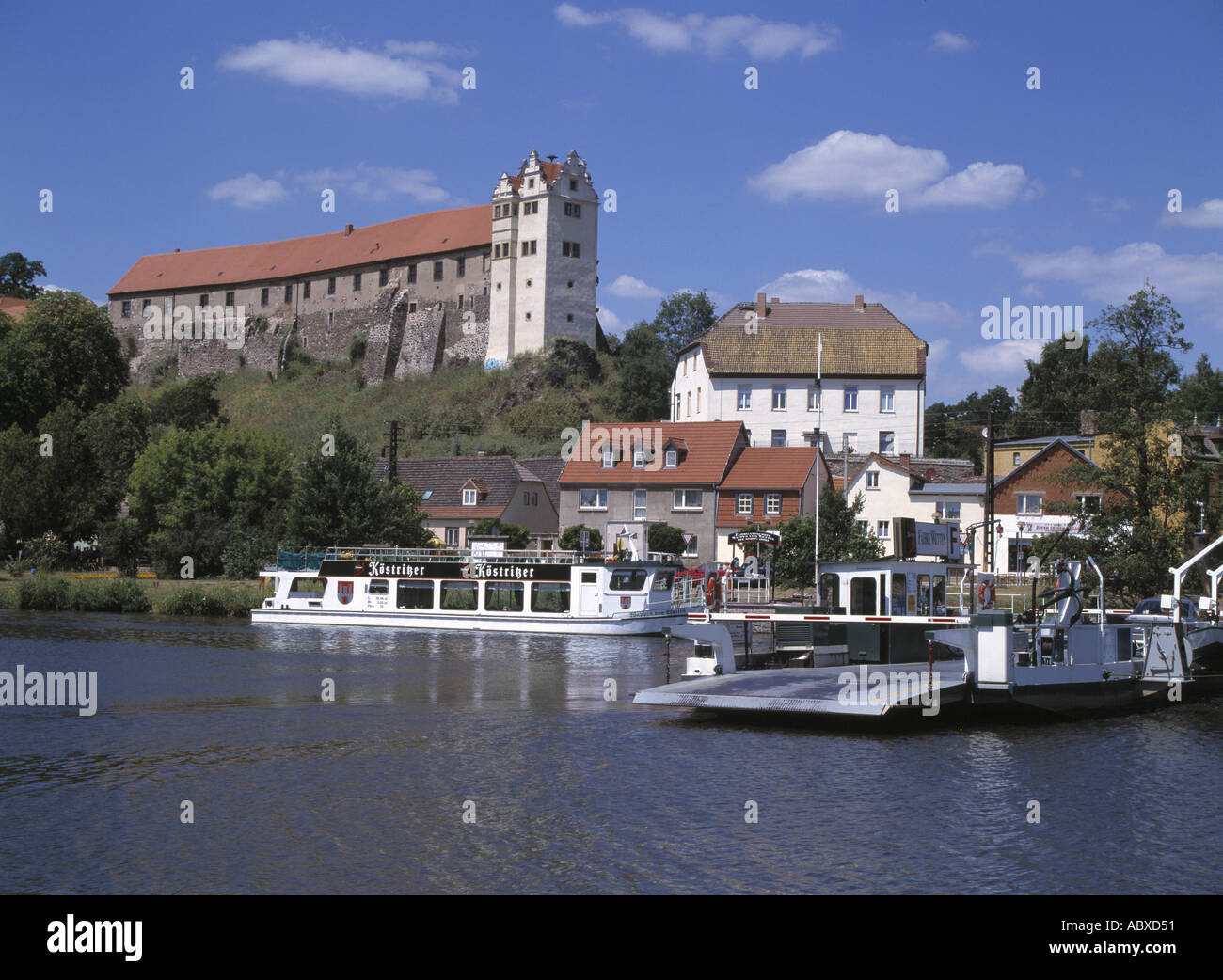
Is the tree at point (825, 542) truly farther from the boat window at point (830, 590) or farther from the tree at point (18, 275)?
the tree at point (18, 275)

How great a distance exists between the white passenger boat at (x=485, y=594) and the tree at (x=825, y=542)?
11.3 meters

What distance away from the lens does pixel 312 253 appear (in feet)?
471

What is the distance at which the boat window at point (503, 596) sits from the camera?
50.9 m

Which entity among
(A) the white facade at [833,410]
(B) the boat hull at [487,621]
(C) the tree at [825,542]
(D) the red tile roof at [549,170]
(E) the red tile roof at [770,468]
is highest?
(D) the red tile roof at [549,170]

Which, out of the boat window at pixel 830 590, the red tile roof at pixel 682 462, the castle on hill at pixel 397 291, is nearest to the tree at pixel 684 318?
the castle on hill at pixel 397 291

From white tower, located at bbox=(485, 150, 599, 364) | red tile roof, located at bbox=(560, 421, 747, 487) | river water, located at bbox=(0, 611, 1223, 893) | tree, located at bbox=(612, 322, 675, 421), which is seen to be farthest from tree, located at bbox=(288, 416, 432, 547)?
white tower, located at bbox=(485, 150, 599, 364)

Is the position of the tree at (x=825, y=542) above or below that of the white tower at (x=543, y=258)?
below

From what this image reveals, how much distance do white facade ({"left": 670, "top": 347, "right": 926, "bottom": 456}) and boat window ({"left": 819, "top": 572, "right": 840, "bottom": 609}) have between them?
5556 cm

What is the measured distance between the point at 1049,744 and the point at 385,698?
15.1 metres

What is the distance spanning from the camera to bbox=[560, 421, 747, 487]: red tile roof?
73806 mm

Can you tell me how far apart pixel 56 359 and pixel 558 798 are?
86885mm

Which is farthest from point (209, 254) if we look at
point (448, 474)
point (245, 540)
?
point (245, 540)
